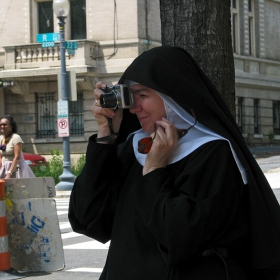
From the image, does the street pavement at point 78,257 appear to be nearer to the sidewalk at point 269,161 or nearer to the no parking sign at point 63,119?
the no parking sign at point 63,119

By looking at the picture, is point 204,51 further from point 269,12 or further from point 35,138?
point 269,12

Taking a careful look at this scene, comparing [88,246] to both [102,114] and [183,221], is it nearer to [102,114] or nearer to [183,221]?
[102,114]

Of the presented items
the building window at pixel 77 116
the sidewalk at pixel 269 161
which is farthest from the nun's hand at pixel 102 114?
the building window at pixel 77 116

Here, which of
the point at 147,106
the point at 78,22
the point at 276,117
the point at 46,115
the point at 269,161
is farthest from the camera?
the point at 276,117

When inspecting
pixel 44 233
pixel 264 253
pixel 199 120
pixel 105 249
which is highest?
pixel 199 120

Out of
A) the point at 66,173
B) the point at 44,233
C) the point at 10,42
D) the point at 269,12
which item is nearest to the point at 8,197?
the point at 44,233

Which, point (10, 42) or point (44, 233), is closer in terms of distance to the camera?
point (44, 233)

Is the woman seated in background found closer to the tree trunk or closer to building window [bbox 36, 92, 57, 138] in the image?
the tree trunk

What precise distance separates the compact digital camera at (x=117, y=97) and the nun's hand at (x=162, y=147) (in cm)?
22

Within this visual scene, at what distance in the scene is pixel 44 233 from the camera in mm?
6898

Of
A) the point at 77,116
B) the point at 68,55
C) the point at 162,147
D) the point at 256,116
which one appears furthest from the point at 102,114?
the point at 256,116

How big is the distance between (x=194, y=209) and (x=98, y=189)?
1.89 ft

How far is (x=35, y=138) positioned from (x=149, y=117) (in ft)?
91.7

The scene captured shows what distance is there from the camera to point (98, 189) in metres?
3.01
